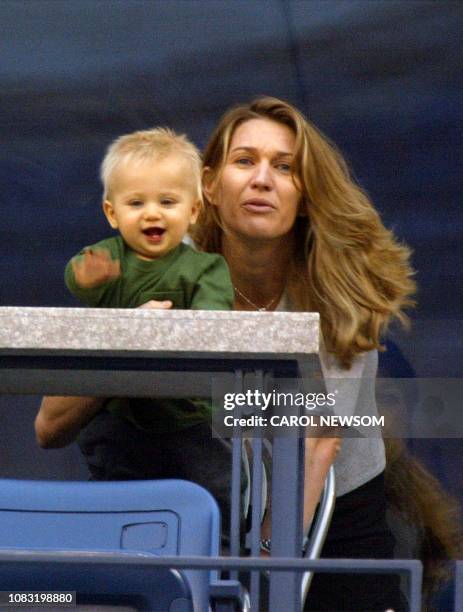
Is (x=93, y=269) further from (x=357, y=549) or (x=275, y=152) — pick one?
(x=357, y=549)

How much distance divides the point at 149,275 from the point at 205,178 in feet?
A: 1.93

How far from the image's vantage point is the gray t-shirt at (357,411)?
2793mm

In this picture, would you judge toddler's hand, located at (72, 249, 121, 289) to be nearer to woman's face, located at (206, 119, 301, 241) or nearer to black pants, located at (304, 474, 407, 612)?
woman's face, located at (206, 119, 301, 241)

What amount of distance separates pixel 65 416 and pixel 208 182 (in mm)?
708

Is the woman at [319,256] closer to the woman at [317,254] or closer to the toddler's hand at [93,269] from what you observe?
the woman at [317,254]

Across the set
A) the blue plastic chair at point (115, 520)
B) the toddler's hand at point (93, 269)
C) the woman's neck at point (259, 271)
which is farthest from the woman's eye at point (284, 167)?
the blue plastic chair at point (115, 520)

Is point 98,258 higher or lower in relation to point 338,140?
lower

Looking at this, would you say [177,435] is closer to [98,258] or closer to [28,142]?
[98,258]

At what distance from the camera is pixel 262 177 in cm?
292

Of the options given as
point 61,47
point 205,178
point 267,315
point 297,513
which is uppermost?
point 61,47

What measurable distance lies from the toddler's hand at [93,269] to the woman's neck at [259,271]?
19.8 inches

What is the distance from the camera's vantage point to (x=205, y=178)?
3018 mm

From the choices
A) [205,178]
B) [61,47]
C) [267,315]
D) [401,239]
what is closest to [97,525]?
[267,315]

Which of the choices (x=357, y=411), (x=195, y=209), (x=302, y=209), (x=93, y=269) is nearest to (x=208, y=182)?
(x=302, y=209)
